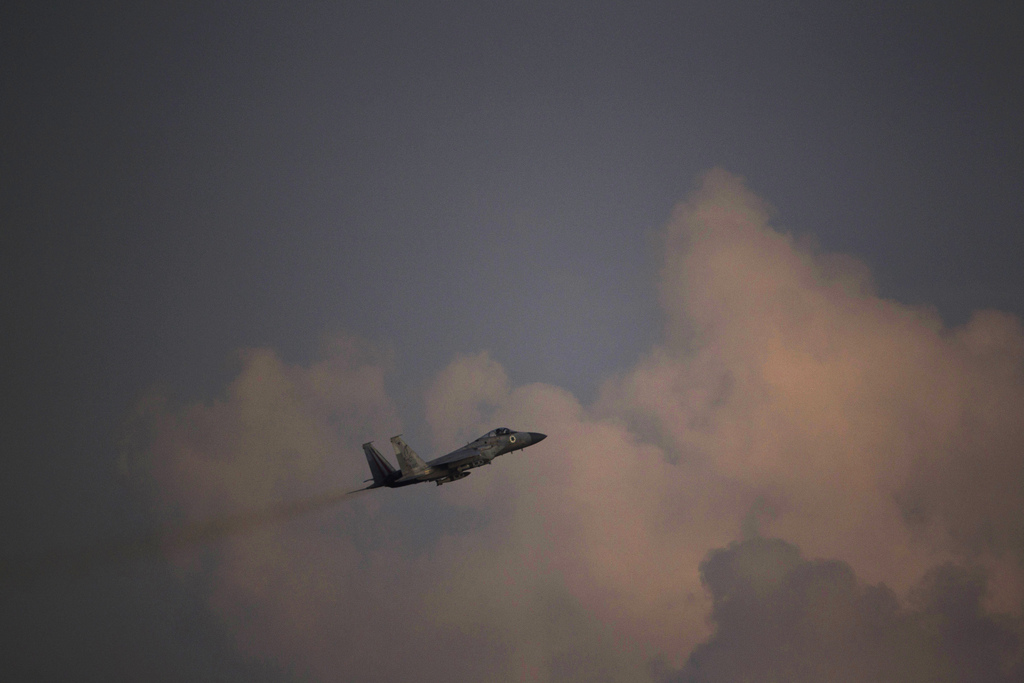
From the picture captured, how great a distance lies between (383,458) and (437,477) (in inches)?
219

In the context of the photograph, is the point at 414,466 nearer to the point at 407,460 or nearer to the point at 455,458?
the point at 407,460

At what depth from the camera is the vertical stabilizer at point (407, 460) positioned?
65812 mm

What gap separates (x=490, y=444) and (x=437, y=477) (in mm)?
6842

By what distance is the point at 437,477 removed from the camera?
66250 mm

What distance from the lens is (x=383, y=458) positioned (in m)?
66.9

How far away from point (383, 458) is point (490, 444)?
1077 cm

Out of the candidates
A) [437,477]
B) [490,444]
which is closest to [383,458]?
[437,477]

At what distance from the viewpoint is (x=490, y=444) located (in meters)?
70.2

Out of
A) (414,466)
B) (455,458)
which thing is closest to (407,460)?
(414,466)

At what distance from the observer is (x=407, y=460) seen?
217 ft

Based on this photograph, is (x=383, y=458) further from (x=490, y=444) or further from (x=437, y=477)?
(x=490, y=444)

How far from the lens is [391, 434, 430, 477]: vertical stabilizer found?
65.8 metres
